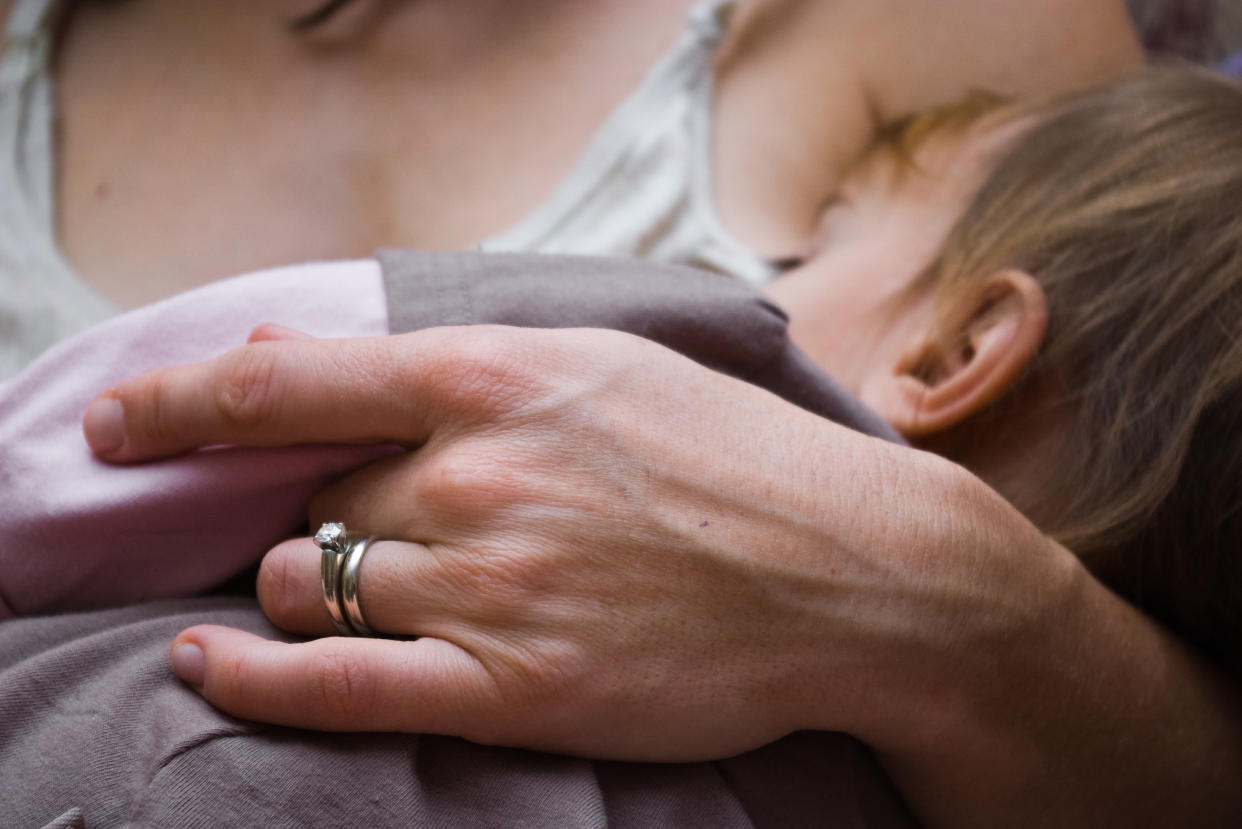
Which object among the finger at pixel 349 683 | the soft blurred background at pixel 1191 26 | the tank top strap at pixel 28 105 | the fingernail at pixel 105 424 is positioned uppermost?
the tank top strap at pixel 28 105

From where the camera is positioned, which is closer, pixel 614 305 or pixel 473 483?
pixel 473 483

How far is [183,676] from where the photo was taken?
0.49m

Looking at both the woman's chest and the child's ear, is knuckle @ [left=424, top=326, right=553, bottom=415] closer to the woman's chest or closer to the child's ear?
the child's ear

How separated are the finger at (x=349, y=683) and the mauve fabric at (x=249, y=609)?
0.02 meters

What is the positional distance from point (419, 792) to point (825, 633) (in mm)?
256

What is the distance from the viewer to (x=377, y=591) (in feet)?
1.61

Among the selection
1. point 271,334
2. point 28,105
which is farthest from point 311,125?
point 271,334

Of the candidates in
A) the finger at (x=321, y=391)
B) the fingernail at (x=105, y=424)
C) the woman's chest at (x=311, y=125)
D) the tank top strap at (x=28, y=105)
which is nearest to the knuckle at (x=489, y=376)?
the finger at (x=321, y=391)

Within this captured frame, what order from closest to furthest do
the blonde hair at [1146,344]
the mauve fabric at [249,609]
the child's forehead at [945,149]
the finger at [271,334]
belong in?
the mauve fabric at [249,609] < the finger at [271,334] < the blonde hair at [1146,344] < the child's forehead at [945,149]

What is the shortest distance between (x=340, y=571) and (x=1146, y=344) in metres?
0.63

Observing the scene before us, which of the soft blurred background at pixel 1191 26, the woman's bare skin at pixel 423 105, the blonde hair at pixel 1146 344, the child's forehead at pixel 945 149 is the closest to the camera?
the blonde hair at pixel 1146 344

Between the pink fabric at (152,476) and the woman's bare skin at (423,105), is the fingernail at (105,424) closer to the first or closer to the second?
the pink fabric at (152,476)

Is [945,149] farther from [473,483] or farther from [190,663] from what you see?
[190,663]

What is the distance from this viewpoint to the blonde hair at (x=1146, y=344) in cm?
66
